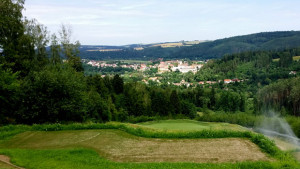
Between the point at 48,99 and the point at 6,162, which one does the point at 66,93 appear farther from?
the point at 6,162

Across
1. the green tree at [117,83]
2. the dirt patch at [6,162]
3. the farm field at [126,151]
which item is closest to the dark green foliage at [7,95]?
the farm field at [126,151]

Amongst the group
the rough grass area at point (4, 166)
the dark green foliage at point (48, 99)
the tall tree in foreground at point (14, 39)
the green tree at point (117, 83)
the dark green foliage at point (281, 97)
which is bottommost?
the dark green foliage at point (281, 97)

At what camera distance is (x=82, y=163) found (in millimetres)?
10109

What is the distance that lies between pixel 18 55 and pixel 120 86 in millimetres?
24048

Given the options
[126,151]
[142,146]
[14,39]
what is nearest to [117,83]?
[14,39]

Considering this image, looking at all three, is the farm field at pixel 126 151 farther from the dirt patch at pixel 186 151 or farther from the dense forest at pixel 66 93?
the dense forest at pixel 66 93

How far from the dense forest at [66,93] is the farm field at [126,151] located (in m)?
5.22

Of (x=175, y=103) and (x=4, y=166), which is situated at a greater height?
(x=4, y=166)

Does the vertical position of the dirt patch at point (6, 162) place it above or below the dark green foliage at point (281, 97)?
above

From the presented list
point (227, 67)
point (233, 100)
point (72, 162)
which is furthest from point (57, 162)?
point (227, 67)

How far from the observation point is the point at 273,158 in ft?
34.7

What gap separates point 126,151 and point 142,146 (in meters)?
1.08

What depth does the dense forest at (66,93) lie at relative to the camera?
1916 cm

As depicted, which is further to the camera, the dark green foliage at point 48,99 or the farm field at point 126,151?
the dark green foliage at point 48,99
